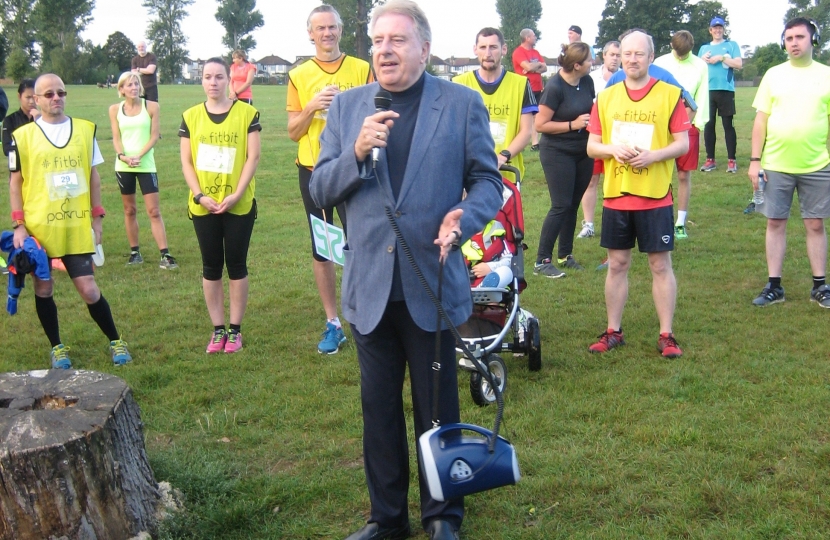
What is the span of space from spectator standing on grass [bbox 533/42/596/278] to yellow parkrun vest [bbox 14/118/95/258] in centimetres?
433

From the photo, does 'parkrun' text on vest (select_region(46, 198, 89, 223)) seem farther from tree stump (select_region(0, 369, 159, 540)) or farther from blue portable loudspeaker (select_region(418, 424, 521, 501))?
blue portable loudspeaker (select_region(418, 424, 521, 501))

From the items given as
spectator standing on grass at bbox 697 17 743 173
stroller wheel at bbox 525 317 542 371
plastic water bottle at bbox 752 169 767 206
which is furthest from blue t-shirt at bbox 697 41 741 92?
stroller wheel at bbox 525 317 542 371

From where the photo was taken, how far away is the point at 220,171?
6160mm

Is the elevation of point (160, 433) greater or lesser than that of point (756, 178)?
lesser

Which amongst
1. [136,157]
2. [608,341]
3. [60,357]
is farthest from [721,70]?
[60,357]

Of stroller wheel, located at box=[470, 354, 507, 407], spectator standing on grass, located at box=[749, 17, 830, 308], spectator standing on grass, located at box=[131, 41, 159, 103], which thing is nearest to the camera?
stroller wheel, located at box=[470, 354, 507, 407]

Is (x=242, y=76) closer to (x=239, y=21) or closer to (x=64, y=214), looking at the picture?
A: (x=64, y=214)

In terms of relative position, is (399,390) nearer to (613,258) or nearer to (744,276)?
(613,258)

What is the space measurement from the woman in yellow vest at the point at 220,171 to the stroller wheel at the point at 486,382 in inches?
84.8

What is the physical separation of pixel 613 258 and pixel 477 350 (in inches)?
61.9

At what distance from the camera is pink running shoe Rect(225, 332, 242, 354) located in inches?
251

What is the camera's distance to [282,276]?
8.77 meters

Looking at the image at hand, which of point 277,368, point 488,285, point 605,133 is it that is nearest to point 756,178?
point 605,133

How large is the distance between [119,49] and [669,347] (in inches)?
3607
